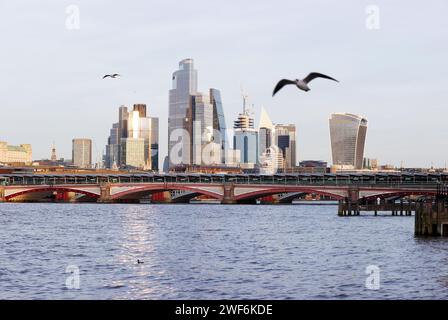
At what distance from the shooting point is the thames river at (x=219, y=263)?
3928 cm

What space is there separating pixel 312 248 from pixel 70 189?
122403mm

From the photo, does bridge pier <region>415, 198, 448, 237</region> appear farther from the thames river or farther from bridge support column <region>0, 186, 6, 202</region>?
bridge support column <region>0, 186, 6, 202</region>

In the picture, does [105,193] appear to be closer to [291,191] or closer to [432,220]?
[291,191]

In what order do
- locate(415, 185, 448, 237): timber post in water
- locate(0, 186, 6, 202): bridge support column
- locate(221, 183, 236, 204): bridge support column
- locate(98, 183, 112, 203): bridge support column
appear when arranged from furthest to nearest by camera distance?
1. locate(0, 186, 6, 202): bridge support column
2. locate(98, 183, 112, 203): bridge support column
3. locate(221, 183, 236, 204): bridge support column
4. locate(415, 185, 448, 237): timber post in water

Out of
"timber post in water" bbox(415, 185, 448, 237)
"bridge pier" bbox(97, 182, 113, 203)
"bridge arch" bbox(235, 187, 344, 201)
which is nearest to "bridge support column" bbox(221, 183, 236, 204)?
"bridge arch" bbox(235, 187, 344, 201)

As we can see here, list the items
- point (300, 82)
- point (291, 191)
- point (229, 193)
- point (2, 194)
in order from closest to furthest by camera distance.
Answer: point (300, 82) < point (291, 191) < point (229, 193) < point (2, 194)

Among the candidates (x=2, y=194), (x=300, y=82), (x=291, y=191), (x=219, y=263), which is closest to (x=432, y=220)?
(x=219, y=263)

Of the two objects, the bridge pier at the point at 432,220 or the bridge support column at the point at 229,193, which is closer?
the bridge pier at the point at 432,220

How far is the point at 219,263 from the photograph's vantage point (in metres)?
51.7

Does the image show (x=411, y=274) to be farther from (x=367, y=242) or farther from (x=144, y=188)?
(x=144, y=188)

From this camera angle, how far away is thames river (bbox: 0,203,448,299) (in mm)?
39281

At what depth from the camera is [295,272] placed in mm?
47031

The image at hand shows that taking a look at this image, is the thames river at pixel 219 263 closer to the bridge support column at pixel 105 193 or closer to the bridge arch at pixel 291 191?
the bridge arch at pixel 291 191

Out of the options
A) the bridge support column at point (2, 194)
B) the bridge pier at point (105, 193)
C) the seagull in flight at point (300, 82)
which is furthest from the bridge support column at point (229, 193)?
the seagull in flight at point (300, 82)
